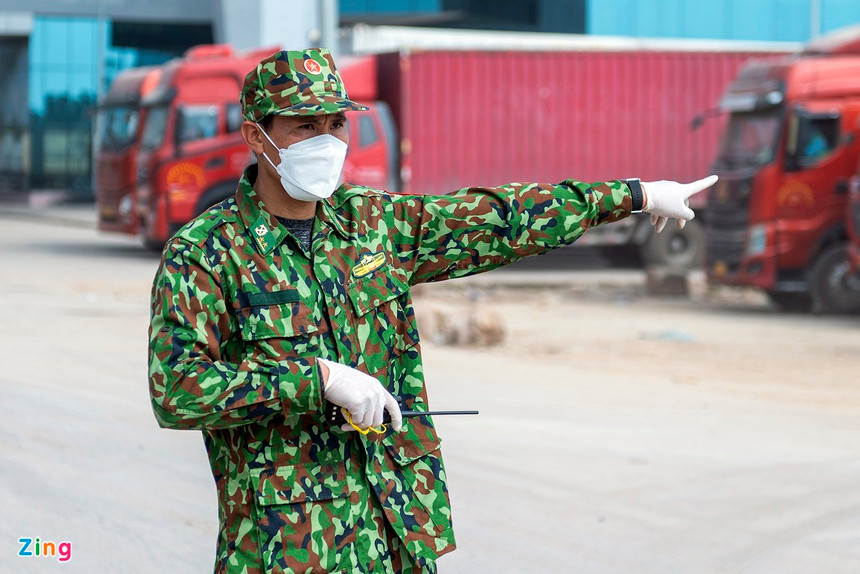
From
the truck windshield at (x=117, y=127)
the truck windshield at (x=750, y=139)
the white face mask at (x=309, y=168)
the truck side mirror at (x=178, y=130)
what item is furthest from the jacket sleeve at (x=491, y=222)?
the truck windshield at (x=117, y=127)

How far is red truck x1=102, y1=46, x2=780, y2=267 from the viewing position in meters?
20.7

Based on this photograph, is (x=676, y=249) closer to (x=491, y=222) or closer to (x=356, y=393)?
(x=491, y=222)

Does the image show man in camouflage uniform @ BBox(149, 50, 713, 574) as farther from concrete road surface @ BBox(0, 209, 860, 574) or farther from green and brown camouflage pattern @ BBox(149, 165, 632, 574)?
concrete road surface @ BBox(0, 209, 860, 574)

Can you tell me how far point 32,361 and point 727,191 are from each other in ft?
31.1

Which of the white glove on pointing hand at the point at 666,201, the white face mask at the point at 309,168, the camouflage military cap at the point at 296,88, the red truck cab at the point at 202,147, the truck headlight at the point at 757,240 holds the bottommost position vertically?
the truck headlight at the point at 757,240

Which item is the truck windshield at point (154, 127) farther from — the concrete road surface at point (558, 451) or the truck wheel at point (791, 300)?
the truck wheel at point (791, 300)

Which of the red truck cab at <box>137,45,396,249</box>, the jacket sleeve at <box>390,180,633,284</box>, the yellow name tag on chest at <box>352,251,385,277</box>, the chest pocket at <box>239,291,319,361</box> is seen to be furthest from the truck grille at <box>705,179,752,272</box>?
the chest pocket at <box>239,291,319,361</box>

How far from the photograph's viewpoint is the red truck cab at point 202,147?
812 inches

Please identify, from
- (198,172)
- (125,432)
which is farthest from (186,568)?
(198,172)

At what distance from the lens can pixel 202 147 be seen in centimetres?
2073

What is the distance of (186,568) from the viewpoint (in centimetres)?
553

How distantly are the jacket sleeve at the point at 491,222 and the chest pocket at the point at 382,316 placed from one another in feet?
0.31

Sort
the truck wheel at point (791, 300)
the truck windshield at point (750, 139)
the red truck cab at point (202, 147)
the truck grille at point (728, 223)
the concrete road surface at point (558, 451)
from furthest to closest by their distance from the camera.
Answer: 1. the red truck cab at point (202, 147)
2. the truck wheel at point (791, 300)
3. the truck grille at point (728, 223)
4. the truck windshield at point (750, 139)
5. the concrete road surface at point (558, 451)

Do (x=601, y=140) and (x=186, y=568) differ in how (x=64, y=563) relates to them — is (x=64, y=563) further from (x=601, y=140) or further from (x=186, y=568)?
(x=601, y=140)
